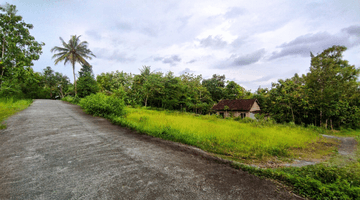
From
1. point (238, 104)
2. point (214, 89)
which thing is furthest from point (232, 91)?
point (238, 104)

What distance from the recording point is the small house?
2323 cm

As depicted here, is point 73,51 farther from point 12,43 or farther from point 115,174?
point 115,174

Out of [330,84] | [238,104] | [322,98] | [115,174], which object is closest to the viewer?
[115,174]

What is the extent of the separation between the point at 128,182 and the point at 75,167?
1.16m

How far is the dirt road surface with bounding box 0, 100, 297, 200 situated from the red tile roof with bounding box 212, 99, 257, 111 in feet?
73.9

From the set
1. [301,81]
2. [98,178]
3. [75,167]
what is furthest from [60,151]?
[301,81]

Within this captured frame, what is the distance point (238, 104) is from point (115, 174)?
82.4 feet

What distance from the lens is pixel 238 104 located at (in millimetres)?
24766

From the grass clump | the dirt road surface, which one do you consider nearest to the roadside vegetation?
the grass clump

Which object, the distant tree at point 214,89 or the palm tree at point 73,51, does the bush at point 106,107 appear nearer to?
the palm tree at point 73,51

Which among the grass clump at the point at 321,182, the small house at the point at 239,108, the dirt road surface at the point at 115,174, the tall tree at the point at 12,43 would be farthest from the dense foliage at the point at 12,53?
the small house at the point at 239,108

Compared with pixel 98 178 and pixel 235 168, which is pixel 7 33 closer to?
pixel 98 178

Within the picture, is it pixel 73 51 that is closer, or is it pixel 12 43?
pixel 12 43

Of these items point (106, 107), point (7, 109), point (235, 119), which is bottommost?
point (235, 119)
